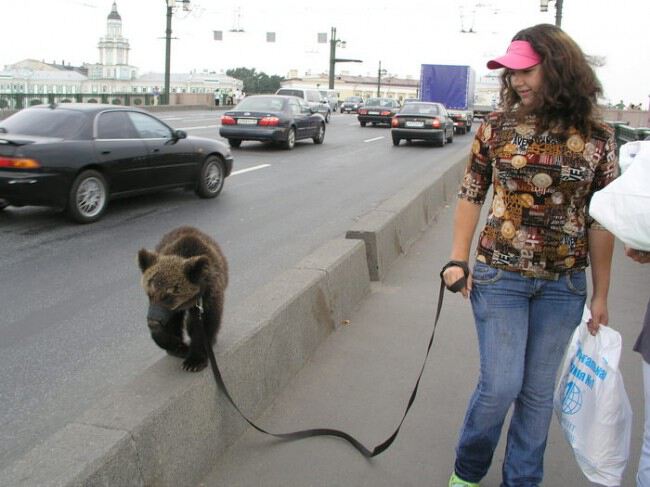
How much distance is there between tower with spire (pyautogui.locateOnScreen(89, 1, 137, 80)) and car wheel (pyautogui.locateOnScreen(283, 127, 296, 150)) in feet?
335

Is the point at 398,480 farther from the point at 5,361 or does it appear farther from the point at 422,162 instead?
the point at 422,162

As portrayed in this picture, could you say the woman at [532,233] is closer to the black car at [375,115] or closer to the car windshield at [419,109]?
the car windshield at [419,109]

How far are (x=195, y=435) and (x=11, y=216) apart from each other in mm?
7729

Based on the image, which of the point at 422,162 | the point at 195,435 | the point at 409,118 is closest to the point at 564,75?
the point at 195,435

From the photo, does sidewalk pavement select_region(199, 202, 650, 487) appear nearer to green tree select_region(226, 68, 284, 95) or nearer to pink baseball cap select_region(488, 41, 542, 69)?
pink baseball cap select_region(488, 41, 542, 69)

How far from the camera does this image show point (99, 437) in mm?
2590

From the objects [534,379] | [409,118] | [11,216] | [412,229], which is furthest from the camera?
[409,118]

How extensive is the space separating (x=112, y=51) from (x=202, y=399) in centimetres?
12888

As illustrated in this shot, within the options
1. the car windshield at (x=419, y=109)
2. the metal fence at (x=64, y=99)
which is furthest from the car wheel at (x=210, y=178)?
the metal fence at (x=64, y=99)

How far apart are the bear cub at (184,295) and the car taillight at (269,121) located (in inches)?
701

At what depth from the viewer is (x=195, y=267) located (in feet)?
10.2

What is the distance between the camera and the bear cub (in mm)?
3080

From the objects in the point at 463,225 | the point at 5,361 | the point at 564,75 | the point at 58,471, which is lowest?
the point at 5,361

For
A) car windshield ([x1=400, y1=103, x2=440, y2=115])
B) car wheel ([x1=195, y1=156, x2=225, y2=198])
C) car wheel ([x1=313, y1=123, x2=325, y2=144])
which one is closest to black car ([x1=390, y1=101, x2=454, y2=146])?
car windshield ([x1=400, y1=103, x2=440, y2=115])
